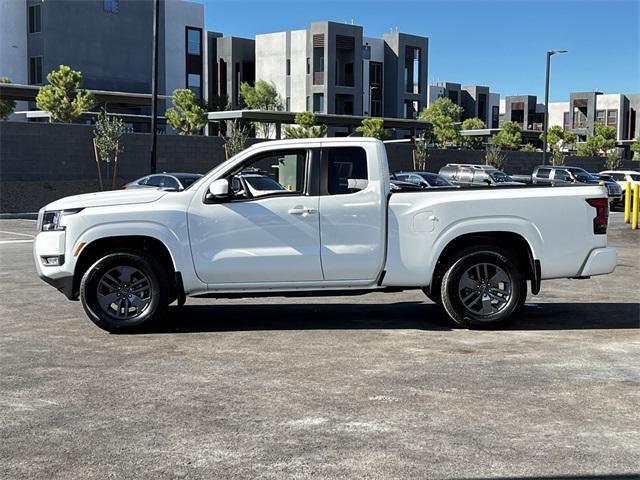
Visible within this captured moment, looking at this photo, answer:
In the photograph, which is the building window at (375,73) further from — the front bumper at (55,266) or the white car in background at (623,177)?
the front bumper at (55,266)

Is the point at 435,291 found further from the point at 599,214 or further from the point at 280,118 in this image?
the point at 280,118

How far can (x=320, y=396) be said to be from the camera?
6344 mm

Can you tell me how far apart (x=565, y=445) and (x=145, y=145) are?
3273 centimetres

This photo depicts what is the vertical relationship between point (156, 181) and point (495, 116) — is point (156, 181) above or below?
below

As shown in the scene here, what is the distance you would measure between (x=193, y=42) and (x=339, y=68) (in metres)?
15.6

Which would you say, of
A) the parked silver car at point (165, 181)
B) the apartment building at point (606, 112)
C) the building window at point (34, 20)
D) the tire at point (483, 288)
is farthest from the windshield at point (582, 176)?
the apartment building at point (606, 112)

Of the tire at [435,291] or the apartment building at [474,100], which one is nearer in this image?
the tire at [435,291]

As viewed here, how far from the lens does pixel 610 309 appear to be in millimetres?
10523

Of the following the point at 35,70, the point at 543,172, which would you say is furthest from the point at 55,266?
the point at 35,70

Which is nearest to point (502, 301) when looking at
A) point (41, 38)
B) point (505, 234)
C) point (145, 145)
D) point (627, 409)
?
point (505, 234)

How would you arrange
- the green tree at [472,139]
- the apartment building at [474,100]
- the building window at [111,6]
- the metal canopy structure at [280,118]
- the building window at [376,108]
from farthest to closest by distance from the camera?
the apartment building at [474,100] < the building window at [376,108] < the green tree at [472,139] < the building window at [111,6] < the metal canopy structure at [280,118]

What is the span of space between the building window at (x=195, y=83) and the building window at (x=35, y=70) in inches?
536

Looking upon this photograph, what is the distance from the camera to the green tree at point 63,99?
135ft

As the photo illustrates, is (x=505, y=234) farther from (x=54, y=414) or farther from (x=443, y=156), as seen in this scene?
(x=443, y=156)
